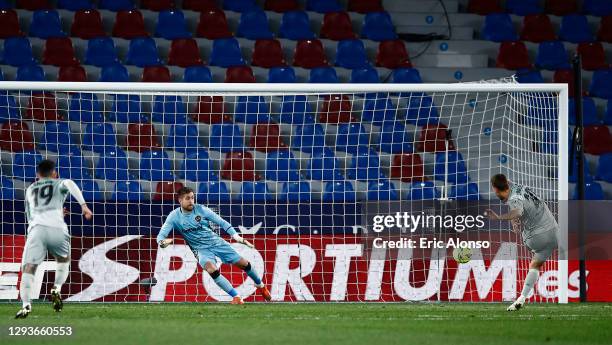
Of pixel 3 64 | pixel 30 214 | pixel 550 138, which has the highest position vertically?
pixel 3 64

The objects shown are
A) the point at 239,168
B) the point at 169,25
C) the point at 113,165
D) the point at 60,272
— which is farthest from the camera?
the point at 169,25

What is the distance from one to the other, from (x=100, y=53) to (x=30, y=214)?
24.4ft

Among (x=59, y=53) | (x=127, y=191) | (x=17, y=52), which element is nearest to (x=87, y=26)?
(x=59, y=53)

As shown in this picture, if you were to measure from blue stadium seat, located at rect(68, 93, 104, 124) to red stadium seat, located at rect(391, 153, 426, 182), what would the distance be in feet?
15.3

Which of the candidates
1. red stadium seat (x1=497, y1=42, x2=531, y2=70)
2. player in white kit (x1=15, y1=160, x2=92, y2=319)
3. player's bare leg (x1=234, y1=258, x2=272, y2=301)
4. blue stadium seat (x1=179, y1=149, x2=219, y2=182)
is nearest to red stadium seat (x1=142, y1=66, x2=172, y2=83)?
blue stadium seat (x1=179, y1=149, x2=219, y2=182)

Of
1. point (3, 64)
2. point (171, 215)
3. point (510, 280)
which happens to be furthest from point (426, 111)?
point (3, 64)

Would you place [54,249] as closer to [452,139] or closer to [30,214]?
[30,214]

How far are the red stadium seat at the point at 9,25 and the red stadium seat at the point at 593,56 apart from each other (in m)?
10.1

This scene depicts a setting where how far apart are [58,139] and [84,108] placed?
948 mm

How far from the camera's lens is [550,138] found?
15.8 meters

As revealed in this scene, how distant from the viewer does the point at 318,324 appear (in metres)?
10.6

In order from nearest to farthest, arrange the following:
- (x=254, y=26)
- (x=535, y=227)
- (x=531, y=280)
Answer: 1. (x=531, y=280)
2. (x=535, y=227)
3. (x=254, y=26)

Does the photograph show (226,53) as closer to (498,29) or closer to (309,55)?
(309,55)

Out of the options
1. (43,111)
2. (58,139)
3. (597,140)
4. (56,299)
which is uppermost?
(43,111)
